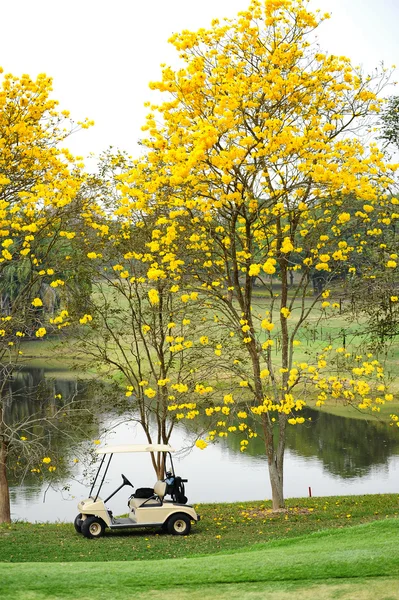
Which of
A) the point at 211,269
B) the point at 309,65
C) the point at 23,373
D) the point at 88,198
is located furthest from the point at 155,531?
the point at 23,373

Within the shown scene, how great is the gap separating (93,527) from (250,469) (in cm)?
1494

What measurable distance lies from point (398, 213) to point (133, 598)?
12.9 metres

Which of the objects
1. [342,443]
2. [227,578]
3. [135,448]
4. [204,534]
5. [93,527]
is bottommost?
[204,534]

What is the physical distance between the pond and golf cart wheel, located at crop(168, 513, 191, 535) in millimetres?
6821

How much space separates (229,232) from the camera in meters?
19.0

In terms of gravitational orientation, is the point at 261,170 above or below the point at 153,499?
above

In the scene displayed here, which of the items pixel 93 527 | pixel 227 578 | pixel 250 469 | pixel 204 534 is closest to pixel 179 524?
pixel 204 534

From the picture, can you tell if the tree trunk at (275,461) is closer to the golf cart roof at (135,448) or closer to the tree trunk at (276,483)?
the tree trunk at (276,483)

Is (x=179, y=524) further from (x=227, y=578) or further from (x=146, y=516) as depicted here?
(x=227, y=578)

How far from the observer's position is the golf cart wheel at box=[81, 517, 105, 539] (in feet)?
58.4

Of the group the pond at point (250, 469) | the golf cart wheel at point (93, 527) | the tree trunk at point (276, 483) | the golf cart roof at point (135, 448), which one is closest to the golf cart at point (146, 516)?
the golf cart wheel at point (93, 527)

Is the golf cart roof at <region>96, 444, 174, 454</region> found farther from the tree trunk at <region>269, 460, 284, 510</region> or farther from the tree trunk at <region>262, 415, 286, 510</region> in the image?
the tree trunk at <region>269, 460, 284, 510</region>

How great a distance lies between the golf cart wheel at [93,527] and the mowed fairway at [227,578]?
6.65 metres

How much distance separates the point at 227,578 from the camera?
9.99 metres
